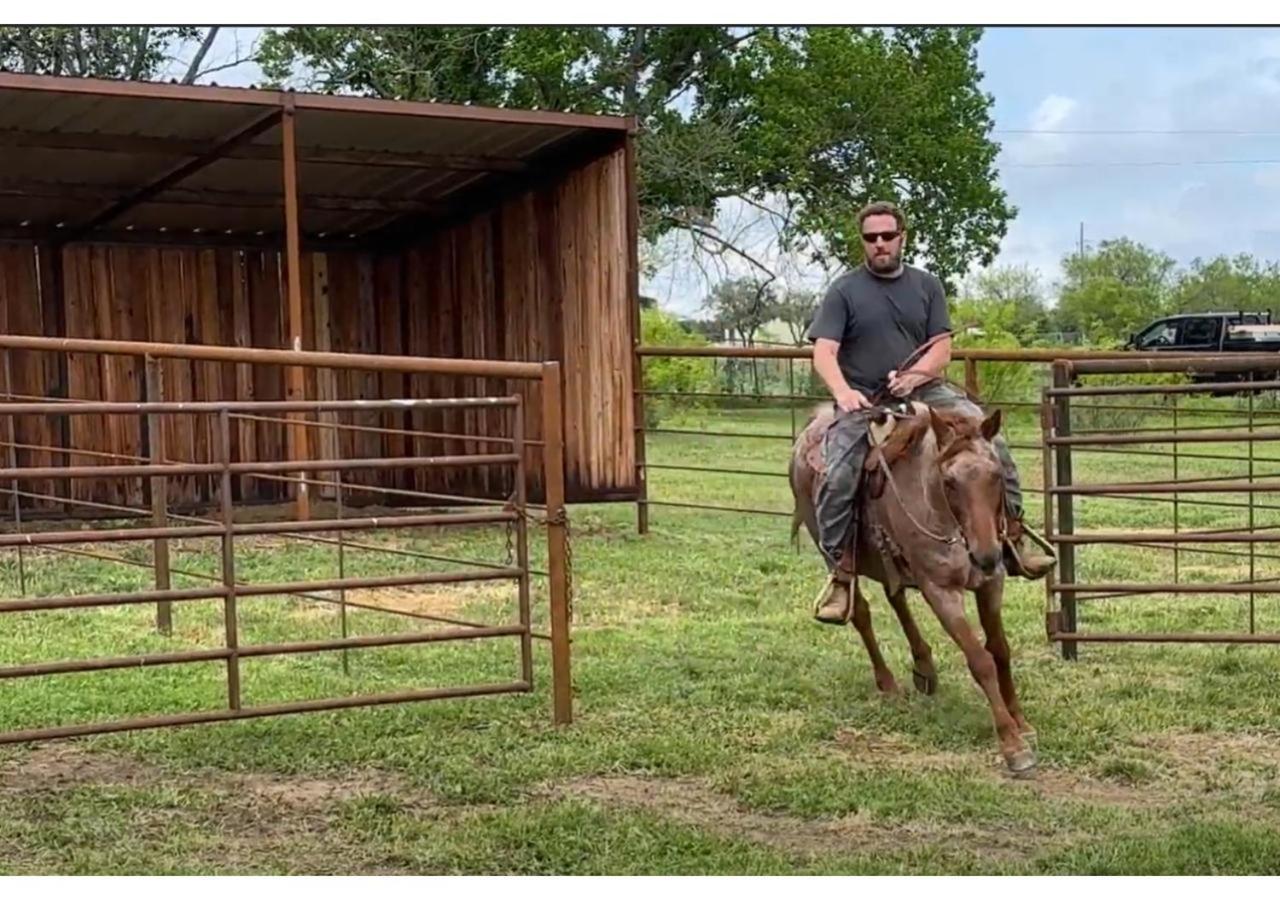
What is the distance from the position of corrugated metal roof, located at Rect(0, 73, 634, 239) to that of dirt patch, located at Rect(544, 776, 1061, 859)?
6133 millimetres

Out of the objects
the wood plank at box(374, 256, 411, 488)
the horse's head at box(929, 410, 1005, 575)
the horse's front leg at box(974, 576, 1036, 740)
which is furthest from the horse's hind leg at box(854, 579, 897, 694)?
the wood plank at box(374, 256, 411, 488)

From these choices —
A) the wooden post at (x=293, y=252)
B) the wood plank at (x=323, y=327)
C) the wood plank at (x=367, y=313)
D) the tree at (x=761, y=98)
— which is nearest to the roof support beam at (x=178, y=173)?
the wooden post at (x=293, y=252)

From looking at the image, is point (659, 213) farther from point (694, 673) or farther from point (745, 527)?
point (694, 673)

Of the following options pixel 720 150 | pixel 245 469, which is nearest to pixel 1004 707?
pixel 245 469

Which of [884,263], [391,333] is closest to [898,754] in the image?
[884,263]

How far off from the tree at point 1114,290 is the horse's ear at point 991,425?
1020 inches

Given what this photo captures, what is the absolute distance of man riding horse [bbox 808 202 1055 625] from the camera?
5.69m

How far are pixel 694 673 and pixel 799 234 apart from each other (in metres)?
17.5

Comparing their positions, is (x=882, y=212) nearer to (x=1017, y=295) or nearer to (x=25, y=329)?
(x=25, y=329)

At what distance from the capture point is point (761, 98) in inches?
884

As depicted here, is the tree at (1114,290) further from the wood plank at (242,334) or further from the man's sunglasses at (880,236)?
the man's sunglasses at (880,236)

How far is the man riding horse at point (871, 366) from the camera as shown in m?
5.69

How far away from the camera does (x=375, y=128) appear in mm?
10656

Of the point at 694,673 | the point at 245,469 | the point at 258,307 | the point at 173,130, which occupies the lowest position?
the point at 694,673
